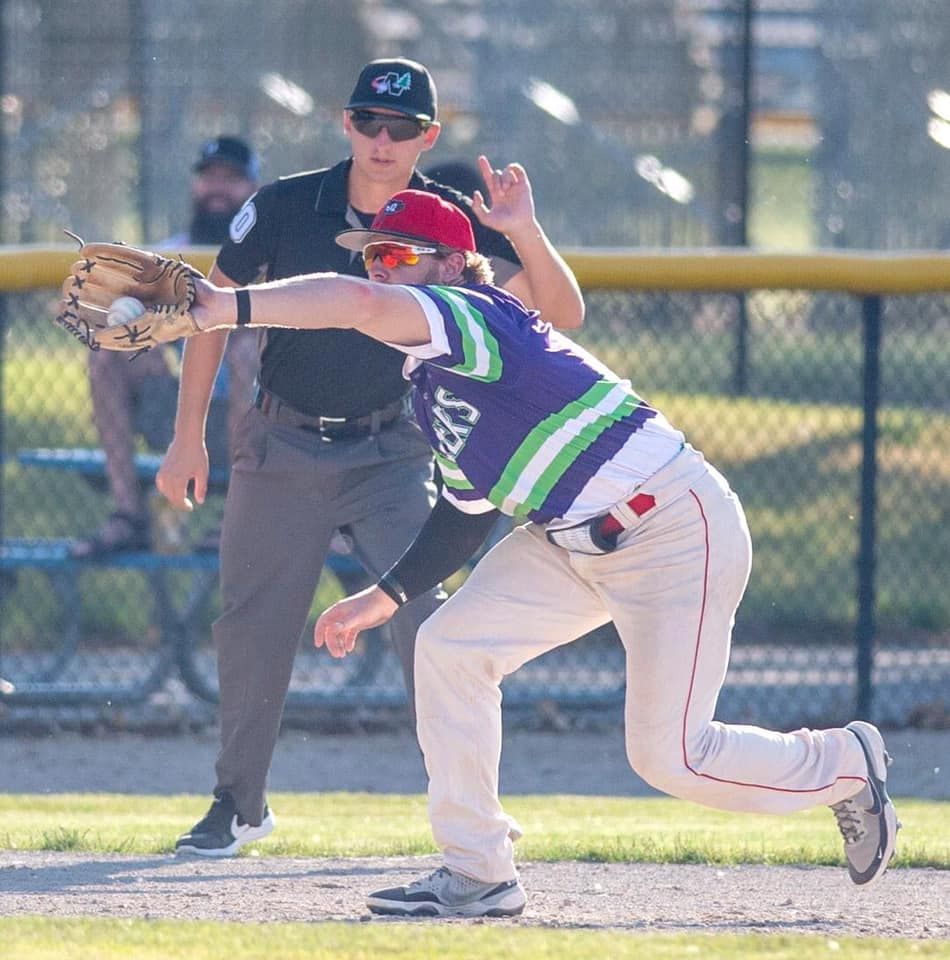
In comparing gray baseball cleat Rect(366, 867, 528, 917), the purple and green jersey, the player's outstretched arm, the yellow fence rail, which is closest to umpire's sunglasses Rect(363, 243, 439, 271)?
the purple and green jersey

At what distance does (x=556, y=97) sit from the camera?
1184 cm

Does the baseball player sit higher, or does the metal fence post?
the baseball player

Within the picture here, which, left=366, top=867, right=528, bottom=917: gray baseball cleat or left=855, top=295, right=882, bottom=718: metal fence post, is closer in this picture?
left=366, top=867, right=528, bottom=917: gray baseball cleat

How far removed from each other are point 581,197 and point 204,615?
4.14m

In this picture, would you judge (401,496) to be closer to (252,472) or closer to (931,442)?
(252,472)

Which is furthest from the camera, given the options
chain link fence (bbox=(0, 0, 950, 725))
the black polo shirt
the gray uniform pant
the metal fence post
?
chain link fence (bbox=(0, 0, 950, 725))

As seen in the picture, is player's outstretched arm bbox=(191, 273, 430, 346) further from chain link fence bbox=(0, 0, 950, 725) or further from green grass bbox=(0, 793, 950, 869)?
chain link fence bbox=(0, 0, 950, 725)

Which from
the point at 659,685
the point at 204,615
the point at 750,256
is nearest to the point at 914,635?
the point at 750,256

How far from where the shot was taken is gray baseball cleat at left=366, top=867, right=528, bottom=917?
14.6 feet

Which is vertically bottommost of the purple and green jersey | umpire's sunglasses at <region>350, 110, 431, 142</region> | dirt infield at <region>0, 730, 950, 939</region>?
dirt infield at <region>0, 730, 950, 939</region>

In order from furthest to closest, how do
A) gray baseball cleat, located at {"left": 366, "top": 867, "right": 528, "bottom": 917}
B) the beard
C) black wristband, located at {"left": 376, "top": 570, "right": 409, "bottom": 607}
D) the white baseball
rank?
A: the beard
black wristband, located at {"left": 376, "top": 570, "right": 409, "bottom": 607}
gray baseball cleat, located at {"left": 366, "top": 867, "right": 528, "bottom": 917}
the white baseball

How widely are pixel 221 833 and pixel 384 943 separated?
1409 millimetres

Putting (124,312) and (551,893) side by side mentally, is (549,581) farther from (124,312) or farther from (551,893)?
(124,312)

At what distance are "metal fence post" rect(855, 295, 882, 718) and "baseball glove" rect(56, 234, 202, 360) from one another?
4.21 metres
